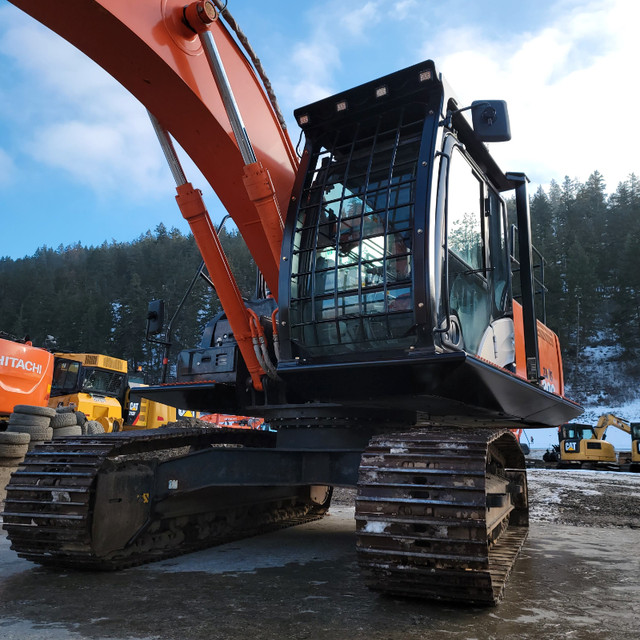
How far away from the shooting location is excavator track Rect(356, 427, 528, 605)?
2666mm

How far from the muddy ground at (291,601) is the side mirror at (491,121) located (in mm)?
2528

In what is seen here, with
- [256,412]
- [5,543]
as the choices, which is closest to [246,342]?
[256,412]

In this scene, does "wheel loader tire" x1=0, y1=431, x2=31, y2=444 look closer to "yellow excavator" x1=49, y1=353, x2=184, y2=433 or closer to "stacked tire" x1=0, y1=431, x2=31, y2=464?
"stacked tire" x1=0, y1=431, x2=31, y2=464

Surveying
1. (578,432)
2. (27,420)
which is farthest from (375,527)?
(578,432)

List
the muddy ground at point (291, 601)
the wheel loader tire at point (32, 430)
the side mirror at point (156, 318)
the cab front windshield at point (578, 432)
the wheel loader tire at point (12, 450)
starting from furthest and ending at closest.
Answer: the cab front windshield at point (578, 432) < the wheel loader tire at point (32, 430) < the wheel loader tire at point (12, 450) < the side mirror at point (156, 318) < the muddy ground at point (291, 601)

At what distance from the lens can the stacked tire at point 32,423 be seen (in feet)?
28.9

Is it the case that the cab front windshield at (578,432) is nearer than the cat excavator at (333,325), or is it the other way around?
the cat excavator at (333,325)

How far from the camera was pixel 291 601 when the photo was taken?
10.2 feet

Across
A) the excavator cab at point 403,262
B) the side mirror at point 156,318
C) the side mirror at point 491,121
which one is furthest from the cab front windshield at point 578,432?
the side mirror at point 491,121

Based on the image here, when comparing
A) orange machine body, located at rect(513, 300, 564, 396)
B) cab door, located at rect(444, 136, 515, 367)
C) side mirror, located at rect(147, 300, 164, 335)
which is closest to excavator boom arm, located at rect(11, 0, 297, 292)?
side mirror, located at rect(147, 300, 164, 335)

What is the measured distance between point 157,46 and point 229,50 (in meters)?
0.84

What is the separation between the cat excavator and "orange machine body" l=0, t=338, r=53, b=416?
6.94 meters

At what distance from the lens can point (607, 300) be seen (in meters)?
48.8

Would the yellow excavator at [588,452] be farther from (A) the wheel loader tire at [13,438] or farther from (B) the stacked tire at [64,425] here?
(A) the wheel loader tire at [13,438]
